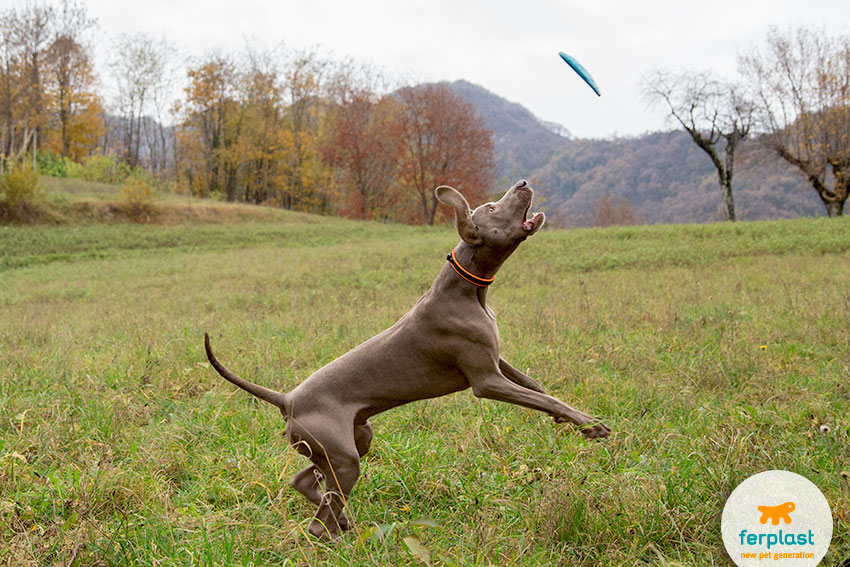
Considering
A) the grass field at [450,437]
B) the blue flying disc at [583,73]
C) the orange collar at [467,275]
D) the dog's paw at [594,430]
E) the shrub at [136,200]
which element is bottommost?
the grass field at [450,437]

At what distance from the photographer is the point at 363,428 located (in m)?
2.87

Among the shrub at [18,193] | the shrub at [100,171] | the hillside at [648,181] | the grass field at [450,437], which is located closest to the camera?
the grass field at [450,437]

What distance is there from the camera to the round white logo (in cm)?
224

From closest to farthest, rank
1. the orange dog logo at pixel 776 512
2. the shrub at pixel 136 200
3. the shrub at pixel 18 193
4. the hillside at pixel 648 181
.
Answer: the orange dog logo at pixel 776 512 < the shrub at pixel 18 193 < the shrub at pixel 136 200 < the hillside at pixel 648 181

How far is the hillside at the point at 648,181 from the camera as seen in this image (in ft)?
168

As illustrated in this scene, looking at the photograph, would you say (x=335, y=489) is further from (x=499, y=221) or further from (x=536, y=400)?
(x=499, y=221)

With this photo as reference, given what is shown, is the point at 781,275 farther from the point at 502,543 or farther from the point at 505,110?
the point at 505,110

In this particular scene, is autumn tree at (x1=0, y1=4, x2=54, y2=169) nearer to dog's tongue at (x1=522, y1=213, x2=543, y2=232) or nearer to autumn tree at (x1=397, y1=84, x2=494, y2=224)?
autumn tree at (x1=397, y1=84, x2=494, y2=224)

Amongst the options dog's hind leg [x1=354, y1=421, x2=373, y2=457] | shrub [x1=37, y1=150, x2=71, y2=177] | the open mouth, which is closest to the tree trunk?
the open mouth

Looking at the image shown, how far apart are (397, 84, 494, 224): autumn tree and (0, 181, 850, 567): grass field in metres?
28.8

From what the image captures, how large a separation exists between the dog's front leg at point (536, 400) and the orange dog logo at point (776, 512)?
676 mm

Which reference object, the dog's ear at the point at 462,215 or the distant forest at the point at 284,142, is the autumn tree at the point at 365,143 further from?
the dog's ear at the point at 462,215

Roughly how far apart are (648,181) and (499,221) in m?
73.8

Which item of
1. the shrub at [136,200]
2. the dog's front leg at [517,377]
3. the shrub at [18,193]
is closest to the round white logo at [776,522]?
the dog's front leg at [517,377]
